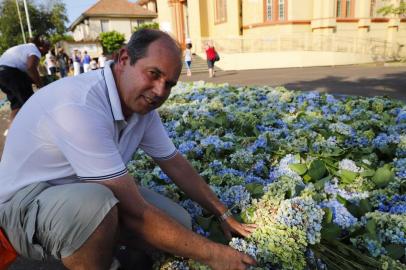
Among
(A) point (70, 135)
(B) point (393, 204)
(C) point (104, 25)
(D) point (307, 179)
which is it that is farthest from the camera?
(C) point (104, 25)

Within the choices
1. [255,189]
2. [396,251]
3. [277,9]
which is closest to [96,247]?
[255,189]

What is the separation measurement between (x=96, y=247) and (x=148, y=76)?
0.87 m

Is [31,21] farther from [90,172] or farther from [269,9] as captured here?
[90,172]

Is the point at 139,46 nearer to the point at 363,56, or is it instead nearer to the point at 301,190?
the point at 301,190

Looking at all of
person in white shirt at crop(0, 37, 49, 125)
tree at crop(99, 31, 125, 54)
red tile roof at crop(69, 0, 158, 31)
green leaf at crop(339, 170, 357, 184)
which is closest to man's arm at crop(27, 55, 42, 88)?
person in white shirt at crop(0, 37, 49, 125)

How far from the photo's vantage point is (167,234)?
1.66 m

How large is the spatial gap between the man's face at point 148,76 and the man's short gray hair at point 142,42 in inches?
0.8

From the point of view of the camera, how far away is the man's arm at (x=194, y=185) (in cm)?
219

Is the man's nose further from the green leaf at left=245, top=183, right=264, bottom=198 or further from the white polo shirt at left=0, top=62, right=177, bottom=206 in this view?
the green leaf at left=245, top=183, right=264, bottom=198

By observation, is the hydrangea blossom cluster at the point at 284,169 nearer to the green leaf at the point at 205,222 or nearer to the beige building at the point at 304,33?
the green leaf at the point at 205,222

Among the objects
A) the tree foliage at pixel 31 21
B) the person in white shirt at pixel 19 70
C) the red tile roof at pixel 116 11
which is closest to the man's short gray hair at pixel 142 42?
the person in white shirt at pixel 19 70

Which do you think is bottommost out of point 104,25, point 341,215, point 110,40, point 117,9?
point 341,215

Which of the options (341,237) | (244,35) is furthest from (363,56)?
(341,237)

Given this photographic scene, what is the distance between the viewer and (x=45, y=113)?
5.57 ft
